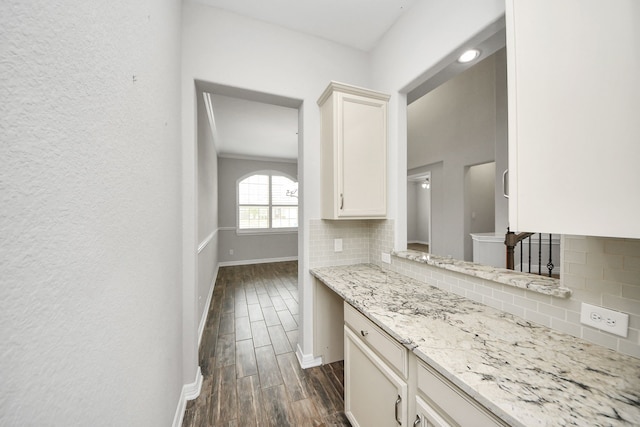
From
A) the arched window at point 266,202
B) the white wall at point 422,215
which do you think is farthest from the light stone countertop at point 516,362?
the white wall at point 422,215

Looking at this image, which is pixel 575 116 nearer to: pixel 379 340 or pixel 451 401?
pixel 451 401

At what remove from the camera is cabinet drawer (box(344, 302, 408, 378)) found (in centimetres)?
94

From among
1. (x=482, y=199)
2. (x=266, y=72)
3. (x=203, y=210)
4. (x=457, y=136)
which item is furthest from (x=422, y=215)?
(x=266, y=72)

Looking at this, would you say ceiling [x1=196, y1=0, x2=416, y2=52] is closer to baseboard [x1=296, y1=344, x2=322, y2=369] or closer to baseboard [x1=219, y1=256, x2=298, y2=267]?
baseboard [x1=296, y1=344, x2=322, y2=369]

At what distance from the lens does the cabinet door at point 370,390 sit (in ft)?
3.16

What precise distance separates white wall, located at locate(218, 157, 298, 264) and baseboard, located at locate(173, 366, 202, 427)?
405 cm

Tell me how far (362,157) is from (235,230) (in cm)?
470

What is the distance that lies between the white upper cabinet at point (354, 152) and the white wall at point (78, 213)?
117cm

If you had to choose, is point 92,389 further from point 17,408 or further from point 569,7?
point 569,7

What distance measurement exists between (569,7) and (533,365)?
1113mm

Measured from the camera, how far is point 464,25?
1.32 m

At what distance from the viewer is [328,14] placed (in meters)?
1.78

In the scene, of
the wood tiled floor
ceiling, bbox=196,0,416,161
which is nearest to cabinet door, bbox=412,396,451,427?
the wood tiled floor

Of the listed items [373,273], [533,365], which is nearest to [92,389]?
[533,365]
